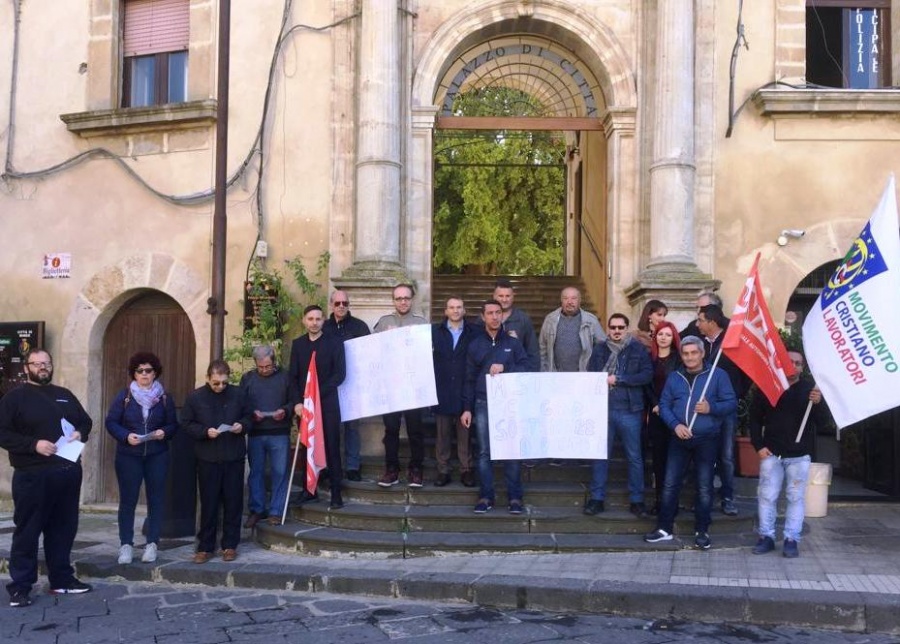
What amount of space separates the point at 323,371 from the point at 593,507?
2773 mm

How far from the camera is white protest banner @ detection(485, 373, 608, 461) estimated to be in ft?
27.8

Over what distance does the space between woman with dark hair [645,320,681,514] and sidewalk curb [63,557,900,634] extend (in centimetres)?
176

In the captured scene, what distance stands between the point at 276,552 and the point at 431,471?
5.81 feet

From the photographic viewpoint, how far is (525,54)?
472 inches

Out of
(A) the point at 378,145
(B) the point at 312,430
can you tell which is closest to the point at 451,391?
(B) the point at 312,430

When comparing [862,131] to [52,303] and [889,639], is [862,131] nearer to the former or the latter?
[889,639]

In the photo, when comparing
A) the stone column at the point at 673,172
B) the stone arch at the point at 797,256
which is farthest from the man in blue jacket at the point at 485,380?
the stone arch at the point at 797,256

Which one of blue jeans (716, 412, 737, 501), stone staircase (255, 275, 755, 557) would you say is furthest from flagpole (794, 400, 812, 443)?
stone staircase (255, 275, 755, 557)

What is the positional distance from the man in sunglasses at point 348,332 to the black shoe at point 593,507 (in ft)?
7.46

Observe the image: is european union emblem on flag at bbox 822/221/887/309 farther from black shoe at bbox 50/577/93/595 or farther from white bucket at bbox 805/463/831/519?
black shoe at bbox 50/577/93/595

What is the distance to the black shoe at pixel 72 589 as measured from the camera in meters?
7.44

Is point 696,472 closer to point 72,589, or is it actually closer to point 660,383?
point 660,383

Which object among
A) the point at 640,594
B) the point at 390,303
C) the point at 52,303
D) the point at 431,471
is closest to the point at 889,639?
the point at 640,594

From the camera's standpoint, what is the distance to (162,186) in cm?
1180
